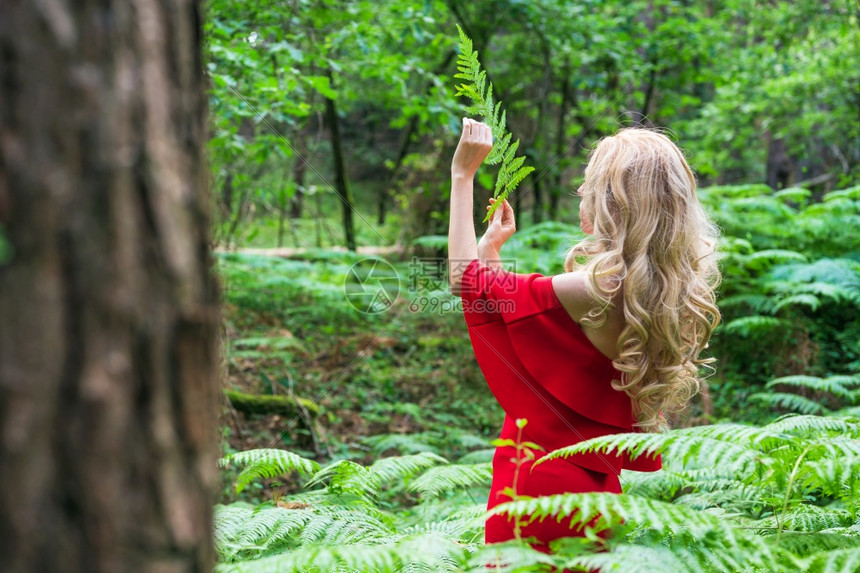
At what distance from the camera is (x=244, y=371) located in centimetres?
629

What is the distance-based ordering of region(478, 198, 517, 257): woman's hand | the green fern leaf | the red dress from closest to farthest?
1. the red dress
2. region(478, 198, 517, 257): woman's hand
3. the green fern leaf

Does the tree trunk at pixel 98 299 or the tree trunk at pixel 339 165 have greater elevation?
the tree trunk at pixel 339 165

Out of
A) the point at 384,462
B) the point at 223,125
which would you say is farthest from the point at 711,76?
the point at 384,462

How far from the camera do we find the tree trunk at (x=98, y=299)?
0.68m

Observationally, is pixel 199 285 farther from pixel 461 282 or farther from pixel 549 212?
pixel 549 212

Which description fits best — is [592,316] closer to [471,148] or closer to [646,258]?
[646,258]

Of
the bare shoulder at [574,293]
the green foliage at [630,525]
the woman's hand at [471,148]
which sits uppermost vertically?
the woman's hand at [471,148]

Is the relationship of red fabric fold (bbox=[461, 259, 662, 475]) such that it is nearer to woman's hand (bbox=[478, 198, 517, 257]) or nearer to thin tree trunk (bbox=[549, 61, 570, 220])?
woman's hand (bbox=[478, 198, 517, 257])

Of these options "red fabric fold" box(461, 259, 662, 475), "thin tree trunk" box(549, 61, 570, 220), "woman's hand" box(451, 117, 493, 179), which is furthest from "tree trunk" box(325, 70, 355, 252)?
"red fabric fold" box(461, 259, 662, 475)

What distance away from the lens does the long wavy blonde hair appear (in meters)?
1.72

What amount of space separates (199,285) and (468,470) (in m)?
2.35

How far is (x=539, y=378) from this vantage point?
1.73 meters

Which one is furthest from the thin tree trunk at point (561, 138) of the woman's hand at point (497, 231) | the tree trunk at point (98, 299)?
the tree trunk at point (98, 299)

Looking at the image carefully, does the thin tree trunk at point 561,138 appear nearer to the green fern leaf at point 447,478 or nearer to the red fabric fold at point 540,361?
the green fern leaf at point 447,478
